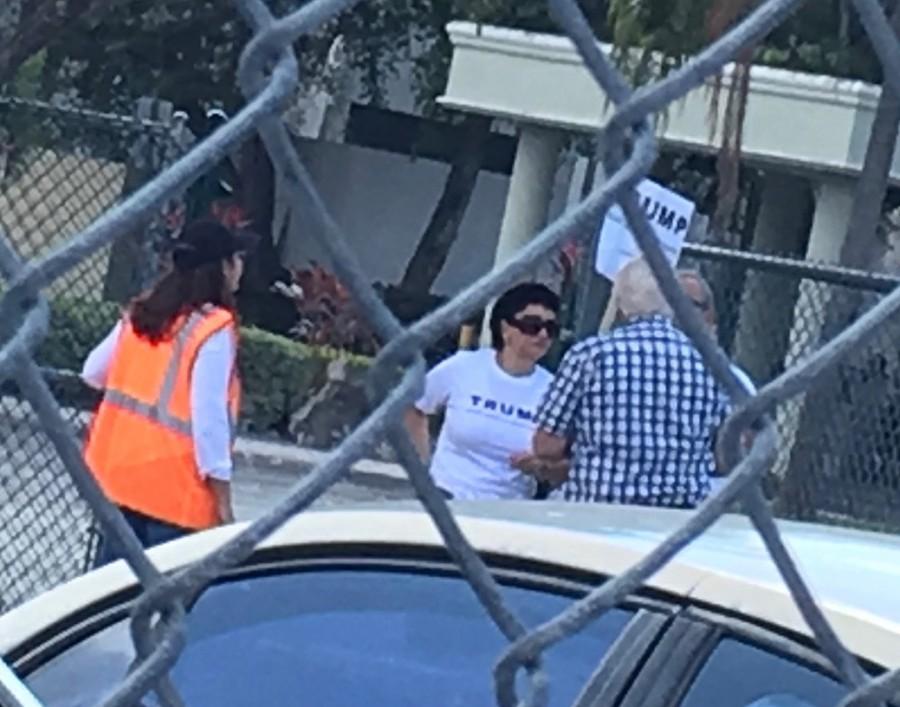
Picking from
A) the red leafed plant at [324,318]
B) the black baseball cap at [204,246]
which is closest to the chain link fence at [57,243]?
the black baseball cap at [204,246]

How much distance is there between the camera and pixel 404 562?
326cm

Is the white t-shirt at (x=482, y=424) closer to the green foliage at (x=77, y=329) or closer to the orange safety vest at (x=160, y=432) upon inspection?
the orange safety vest at (x=160, y=432)

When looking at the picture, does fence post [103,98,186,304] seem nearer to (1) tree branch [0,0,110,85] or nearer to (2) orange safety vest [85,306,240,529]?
(2) orange safety vest [85,306,240,529]

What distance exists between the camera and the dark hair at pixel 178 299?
680cm

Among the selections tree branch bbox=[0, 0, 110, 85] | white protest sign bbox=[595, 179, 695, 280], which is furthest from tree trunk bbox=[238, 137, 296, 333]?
white protest sign bbox=[595, 179, 695, 280]

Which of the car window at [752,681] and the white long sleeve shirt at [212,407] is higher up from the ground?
the car window at [752,681]

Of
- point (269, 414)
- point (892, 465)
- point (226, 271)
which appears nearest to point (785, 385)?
point (226, 271)

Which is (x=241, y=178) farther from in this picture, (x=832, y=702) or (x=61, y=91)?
(x=832, y=702)

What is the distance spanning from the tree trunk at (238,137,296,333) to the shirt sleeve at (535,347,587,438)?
17.5 meters

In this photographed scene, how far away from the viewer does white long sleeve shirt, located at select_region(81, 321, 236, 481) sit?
265 inches

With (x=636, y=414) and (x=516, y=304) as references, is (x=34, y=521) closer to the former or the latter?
(x=516, y=304)

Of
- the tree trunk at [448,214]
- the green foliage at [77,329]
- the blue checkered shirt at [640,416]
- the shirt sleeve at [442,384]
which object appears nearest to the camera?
the blue checkered shirt at [640,416]

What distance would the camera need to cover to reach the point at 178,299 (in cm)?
682

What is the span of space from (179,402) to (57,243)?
1.97 m
